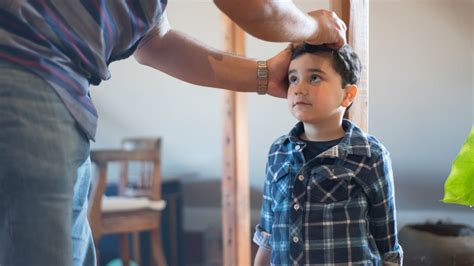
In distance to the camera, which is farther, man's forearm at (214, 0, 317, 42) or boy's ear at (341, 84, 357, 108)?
boy's ear at (341, 84, 357, 108)

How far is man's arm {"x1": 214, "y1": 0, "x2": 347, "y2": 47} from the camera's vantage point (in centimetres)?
85

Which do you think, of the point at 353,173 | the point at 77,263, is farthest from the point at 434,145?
the point at 77,263

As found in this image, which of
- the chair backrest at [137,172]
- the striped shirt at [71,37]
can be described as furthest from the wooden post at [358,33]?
the chair backrest at [137,172]

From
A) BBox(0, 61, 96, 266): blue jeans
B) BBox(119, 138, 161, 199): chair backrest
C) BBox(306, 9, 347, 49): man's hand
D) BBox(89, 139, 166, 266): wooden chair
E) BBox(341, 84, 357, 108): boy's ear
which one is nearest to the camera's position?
BBox(0, 61, 96, 266): blue jeans

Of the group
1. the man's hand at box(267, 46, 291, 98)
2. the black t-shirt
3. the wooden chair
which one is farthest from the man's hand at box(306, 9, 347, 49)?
the wooden chair

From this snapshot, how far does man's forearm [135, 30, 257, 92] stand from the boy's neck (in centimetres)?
16

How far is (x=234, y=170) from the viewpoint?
2.37 metres

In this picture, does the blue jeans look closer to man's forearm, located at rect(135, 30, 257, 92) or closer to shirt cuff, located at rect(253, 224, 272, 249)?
man's forearm, located at rect(135, 30, 257, 92)

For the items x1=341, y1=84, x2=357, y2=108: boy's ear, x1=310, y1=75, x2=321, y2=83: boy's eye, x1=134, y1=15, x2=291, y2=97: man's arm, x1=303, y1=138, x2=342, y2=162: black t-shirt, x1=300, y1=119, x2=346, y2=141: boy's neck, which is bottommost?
x1=303, y1=138, x2=342, y2=162: black t-shirt

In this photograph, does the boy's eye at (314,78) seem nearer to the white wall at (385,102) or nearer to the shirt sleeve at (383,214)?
the shirt sleeve at (383,214)

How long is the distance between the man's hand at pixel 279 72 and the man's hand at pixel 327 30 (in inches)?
4.3

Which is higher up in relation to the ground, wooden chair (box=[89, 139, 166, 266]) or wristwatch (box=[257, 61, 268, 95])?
wristwatch (box=[257, 61, 268, 95])

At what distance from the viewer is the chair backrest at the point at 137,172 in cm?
329

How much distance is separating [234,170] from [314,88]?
1.31 metres
